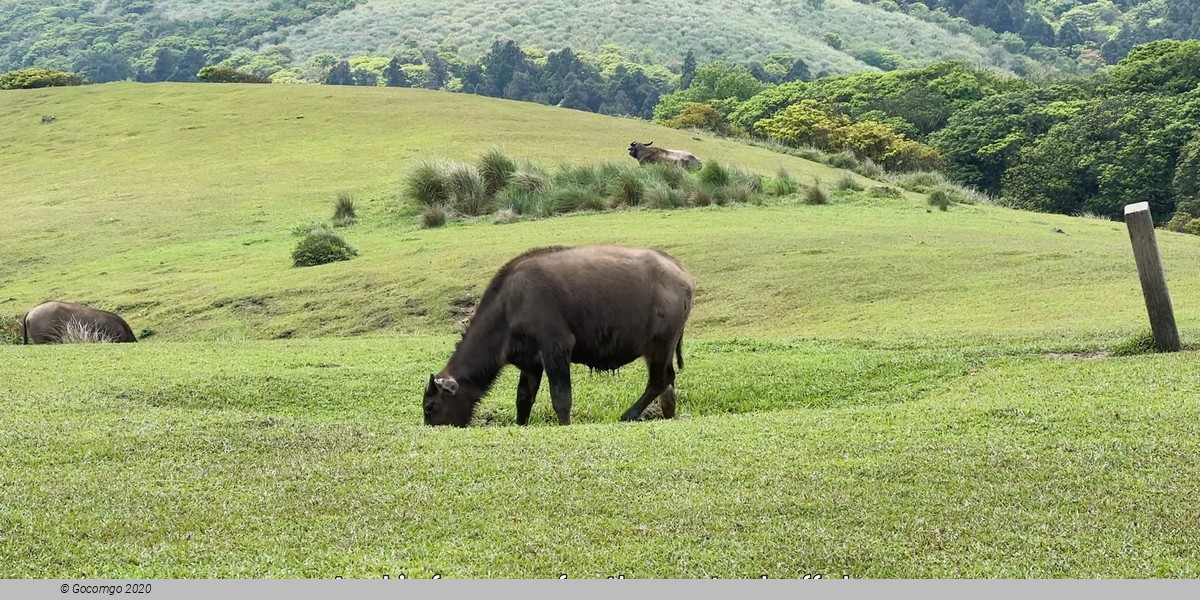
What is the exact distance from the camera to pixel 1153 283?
1328 centimetres

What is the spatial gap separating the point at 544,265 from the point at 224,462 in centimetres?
382

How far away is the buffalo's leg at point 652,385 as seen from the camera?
495 inches

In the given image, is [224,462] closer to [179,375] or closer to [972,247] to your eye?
[179,375]

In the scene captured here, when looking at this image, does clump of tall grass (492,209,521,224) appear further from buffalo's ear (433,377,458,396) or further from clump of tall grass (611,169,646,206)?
buffalo's ear (433,377,458,396)

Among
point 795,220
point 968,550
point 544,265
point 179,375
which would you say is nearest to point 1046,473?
point 968,550

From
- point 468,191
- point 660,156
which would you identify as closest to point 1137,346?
point 468,191

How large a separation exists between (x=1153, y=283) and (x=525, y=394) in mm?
6827

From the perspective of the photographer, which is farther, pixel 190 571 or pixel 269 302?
pixel 269 302

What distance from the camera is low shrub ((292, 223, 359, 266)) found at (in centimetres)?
2777

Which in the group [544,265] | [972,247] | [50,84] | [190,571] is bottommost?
[972,247]

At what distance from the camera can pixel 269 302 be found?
24078mm

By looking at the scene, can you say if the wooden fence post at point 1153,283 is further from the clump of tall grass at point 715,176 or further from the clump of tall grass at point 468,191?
the clump of tall grass at point 468,191

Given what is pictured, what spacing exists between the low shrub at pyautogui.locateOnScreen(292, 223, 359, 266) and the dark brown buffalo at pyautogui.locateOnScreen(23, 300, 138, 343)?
6.43 m

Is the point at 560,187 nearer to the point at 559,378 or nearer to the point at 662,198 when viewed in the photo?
the point at 662,198
